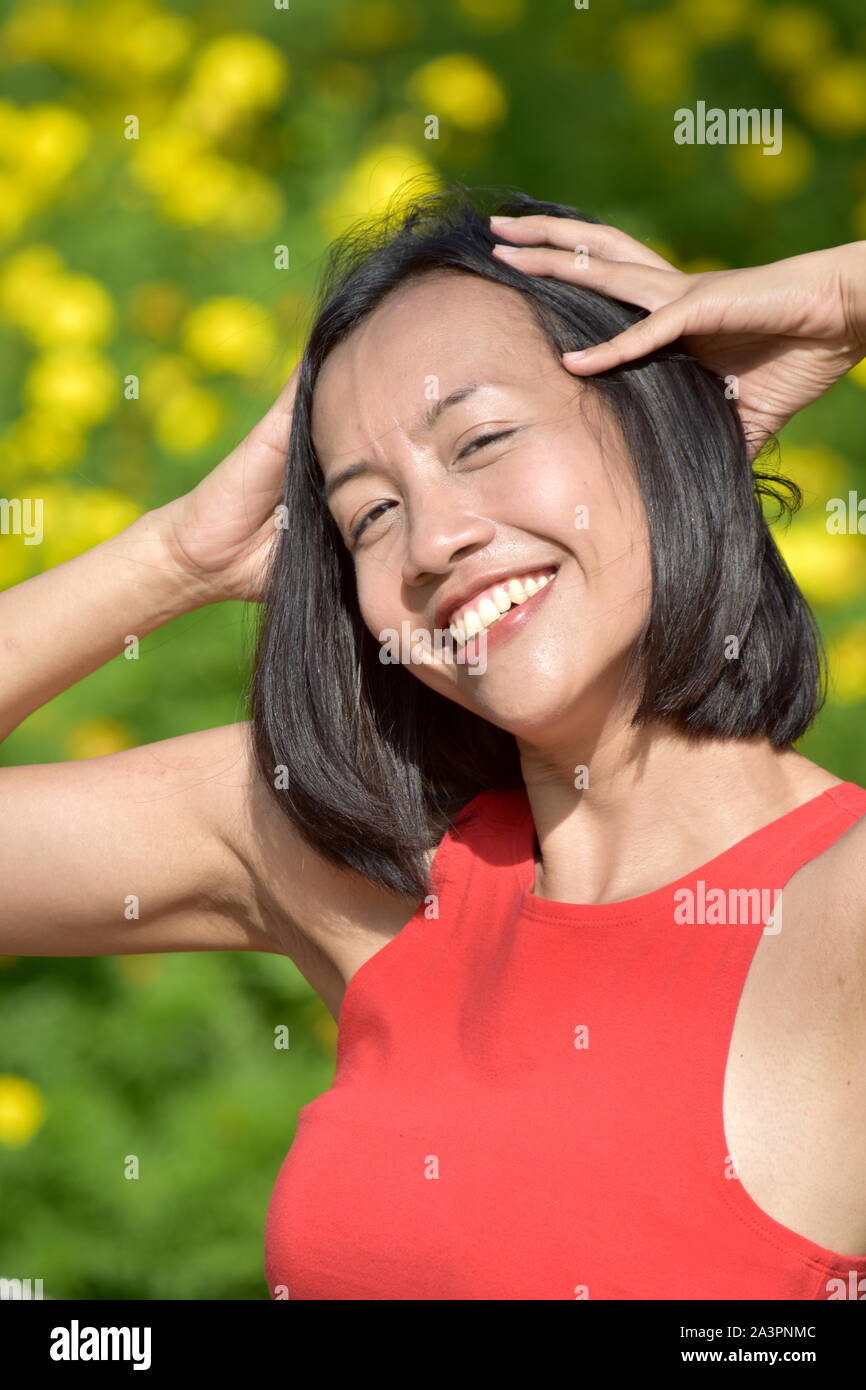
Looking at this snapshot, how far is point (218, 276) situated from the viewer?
2811 mm

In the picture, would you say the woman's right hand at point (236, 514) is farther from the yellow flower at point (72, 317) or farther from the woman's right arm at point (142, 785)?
the yellow flower at point (72, 317)

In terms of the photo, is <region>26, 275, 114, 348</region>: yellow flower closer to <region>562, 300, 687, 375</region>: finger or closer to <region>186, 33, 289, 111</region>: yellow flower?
<region>186, 33, 289, 111</region>: yellow flower

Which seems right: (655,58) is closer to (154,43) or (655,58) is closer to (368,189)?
(368,189)

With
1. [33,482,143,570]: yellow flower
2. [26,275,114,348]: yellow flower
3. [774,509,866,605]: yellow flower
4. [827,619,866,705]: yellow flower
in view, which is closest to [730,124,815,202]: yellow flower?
[774,509,866,605]: yellow flower

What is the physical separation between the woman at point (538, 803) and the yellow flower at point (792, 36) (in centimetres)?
168

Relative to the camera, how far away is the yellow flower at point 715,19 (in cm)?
312

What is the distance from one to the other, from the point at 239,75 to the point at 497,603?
1.91 meters

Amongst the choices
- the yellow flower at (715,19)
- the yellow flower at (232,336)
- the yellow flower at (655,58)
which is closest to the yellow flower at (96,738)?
the yellow flower at (232,336)

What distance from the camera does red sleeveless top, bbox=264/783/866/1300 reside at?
125 cm

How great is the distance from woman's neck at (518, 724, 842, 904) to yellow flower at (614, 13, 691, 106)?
196 centimetres

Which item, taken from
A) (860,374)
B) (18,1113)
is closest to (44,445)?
(18,1113)

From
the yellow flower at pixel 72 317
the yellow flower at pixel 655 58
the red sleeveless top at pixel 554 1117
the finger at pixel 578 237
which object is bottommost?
the red sleeveless top at pixel 554 1117
